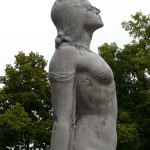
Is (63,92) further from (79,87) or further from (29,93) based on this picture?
(29,93)

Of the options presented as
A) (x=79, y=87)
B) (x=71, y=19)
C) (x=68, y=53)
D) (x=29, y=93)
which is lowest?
(x=79, y=87)

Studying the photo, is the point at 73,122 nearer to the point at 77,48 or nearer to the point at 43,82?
the point at 77,48

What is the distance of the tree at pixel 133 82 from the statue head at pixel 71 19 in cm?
2333

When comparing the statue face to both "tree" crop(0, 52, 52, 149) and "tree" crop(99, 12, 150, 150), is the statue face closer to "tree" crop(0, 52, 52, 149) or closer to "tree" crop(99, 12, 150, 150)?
"tree" crop(99, 12, 150, 150)

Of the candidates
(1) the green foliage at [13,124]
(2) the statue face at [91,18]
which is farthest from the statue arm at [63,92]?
(1) the green foliage at [13,124]

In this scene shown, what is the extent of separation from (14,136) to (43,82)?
4215mm

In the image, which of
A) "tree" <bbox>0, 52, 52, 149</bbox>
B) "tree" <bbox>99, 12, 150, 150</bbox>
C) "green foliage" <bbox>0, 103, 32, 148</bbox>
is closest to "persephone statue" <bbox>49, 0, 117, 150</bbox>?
"tree" <bbox>99, 12, 150, 150</bbox>

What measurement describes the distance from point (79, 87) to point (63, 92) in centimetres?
26

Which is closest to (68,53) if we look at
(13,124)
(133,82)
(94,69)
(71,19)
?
(94,69)

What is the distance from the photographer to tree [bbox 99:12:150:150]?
30484 millimetres

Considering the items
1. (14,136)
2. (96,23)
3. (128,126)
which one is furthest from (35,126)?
(96,23)

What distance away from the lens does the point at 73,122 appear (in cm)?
629

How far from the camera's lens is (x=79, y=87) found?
6430mm

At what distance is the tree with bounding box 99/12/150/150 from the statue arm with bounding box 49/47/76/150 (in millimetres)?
23582
